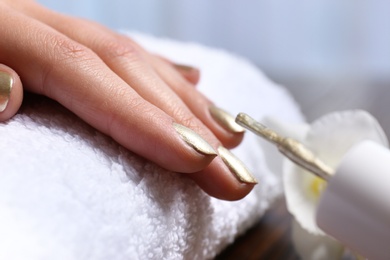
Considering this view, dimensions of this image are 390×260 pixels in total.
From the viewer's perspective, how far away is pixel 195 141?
17.1 inches

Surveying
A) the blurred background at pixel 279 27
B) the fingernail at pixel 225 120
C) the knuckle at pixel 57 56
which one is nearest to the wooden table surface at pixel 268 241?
the fingernail at pixel 225 120

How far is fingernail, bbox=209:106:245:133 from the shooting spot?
1.73 ft

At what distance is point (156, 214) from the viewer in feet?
1.41

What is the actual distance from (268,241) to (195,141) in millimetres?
245

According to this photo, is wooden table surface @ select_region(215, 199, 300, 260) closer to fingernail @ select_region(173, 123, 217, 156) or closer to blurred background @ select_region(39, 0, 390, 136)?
fingernail @ select_region(173, 123, 217, 156)

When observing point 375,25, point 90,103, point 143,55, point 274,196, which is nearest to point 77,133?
point 90,103

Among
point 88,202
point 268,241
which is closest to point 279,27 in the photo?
point 268,241

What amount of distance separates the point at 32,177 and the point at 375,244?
212 millimetres

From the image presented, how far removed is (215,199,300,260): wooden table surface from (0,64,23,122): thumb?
0.85 ft

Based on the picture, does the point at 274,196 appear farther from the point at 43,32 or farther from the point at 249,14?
the point at 249,14

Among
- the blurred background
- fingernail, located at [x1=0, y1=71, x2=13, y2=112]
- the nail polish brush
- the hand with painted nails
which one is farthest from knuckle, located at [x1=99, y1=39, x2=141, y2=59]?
the blurred background

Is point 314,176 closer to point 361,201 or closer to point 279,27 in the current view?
point 361,201

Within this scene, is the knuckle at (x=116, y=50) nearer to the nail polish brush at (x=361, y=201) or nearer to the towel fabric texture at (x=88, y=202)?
the towel fabric texture at (x=88, y=202)

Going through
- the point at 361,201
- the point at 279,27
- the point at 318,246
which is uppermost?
the point at 361,201
